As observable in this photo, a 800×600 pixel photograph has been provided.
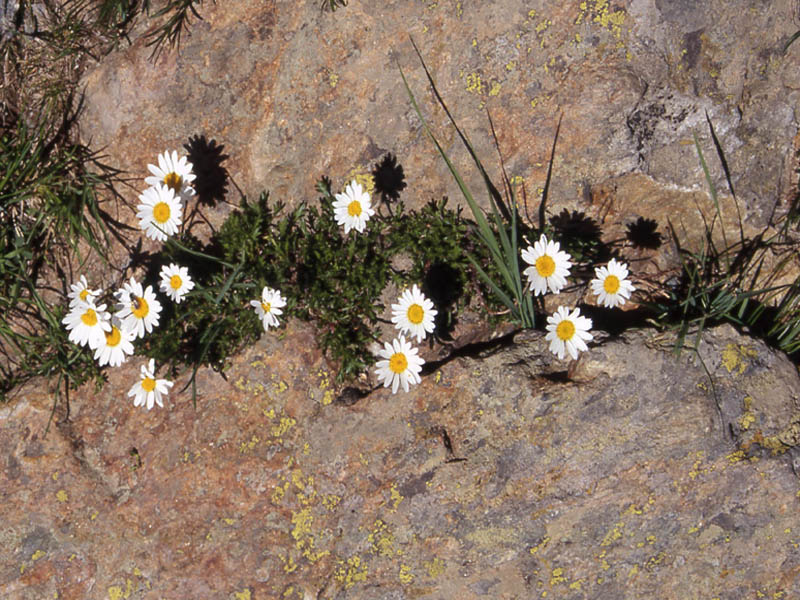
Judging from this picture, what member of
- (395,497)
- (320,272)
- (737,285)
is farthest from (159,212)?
(737,285)

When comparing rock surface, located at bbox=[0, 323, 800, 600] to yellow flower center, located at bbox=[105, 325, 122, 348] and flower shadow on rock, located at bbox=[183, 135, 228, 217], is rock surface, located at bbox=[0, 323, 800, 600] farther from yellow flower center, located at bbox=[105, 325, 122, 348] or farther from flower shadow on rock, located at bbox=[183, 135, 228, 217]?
flower shadow on rock, located at bbox=[183, 135, 228, 217]

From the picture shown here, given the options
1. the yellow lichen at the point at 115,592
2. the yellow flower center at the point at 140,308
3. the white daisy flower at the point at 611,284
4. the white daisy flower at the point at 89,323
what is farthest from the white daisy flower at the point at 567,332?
the yellow lichen at the point at 115,592

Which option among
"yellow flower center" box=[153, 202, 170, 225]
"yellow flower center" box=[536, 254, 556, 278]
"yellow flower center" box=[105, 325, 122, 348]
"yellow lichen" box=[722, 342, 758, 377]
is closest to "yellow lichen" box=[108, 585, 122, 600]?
"yellow flower center" box=[105, 325, 122, 348]

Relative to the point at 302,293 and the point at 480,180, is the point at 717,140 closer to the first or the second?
the point at 480,180

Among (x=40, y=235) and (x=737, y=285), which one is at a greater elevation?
(x=40, y=235)

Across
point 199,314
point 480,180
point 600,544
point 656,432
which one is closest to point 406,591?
point 600,544

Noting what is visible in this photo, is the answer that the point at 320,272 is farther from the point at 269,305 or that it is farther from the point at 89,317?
the point at 89,317
